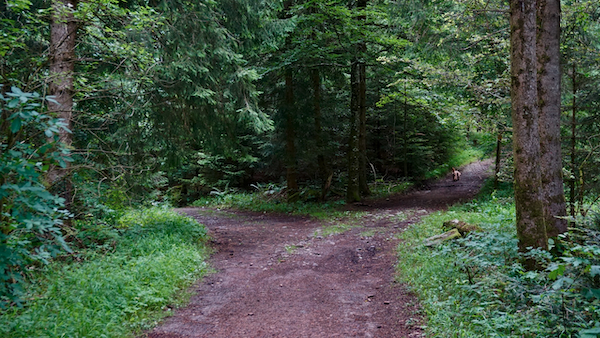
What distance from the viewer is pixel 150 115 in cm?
854

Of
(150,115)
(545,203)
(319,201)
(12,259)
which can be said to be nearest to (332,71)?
(319,201)

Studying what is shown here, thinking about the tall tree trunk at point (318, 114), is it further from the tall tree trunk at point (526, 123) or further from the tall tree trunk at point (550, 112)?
the tall tree trunk at point (526, 123)

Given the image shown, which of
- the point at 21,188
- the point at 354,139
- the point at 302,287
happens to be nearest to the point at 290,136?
the point at 354,139

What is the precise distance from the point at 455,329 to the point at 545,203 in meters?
2.36

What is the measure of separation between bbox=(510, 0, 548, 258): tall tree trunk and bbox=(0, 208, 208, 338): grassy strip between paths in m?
4.98

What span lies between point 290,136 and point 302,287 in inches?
367

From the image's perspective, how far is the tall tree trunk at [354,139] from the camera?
13602 millimetres

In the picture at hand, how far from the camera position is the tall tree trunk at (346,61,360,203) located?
44.6 feet

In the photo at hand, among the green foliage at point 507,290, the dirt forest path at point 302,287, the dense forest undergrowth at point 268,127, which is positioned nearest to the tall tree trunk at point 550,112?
the dense forest undergrowth at point 268,127

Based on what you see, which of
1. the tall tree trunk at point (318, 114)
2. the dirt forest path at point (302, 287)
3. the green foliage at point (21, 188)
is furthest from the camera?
the tall tree trunk at point (318, 114)

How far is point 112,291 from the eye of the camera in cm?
477

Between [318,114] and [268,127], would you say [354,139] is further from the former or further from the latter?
[268,127]

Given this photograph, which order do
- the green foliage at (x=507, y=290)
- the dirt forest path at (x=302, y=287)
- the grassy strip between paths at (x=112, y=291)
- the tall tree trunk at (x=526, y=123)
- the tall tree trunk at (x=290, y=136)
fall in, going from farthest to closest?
the tall tree trunk at (x=290, y=136) < the dirt forest path at (x=302, y=287) < the tall tree trunk at (x=526, y=123) < the grassy strip between paths at (x=112, y=291) < the green foliage at (x=507, y=290)

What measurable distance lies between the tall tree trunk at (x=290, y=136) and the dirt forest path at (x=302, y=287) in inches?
163
